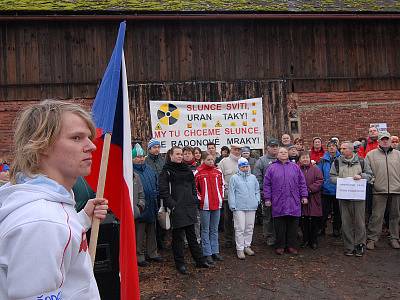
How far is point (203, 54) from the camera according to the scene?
12492 mm

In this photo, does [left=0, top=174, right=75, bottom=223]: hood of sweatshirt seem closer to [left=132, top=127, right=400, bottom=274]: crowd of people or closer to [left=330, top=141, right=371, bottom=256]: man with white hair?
[left=132, top=127, right=400, bottom=274]: crowd of people

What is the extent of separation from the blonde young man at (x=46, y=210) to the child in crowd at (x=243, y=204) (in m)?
5.81

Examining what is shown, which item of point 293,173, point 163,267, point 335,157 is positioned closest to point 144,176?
point 163,267

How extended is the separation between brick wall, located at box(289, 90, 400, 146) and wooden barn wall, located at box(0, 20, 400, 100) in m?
0.27

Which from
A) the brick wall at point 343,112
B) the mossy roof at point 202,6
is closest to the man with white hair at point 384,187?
the brick wall at point 343,112

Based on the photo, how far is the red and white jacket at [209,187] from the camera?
723 cm

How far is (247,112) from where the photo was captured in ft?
40.2

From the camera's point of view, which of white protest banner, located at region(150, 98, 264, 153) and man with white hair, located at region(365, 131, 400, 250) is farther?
white protest banner, located at region(150, 98, 264, 153)

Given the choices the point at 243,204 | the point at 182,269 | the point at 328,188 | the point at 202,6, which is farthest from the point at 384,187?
the point at 202,6

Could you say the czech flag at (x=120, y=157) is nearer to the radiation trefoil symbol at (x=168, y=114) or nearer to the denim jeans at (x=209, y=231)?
the denim jeans at (x=209, y=231)

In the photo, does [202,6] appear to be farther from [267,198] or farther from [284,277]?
[284,277]

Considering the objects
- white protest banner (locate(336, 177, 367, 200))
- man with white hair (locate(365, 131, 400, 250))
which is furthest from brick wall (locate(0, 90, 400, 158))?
white protest banner (locate(336, 177, 367, 200))

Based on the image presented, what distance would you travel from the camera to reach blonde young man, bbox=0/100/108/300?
1378 millimetres

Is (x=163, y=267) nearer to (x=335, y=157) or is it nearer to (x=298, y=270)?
(x=298, y=270)
